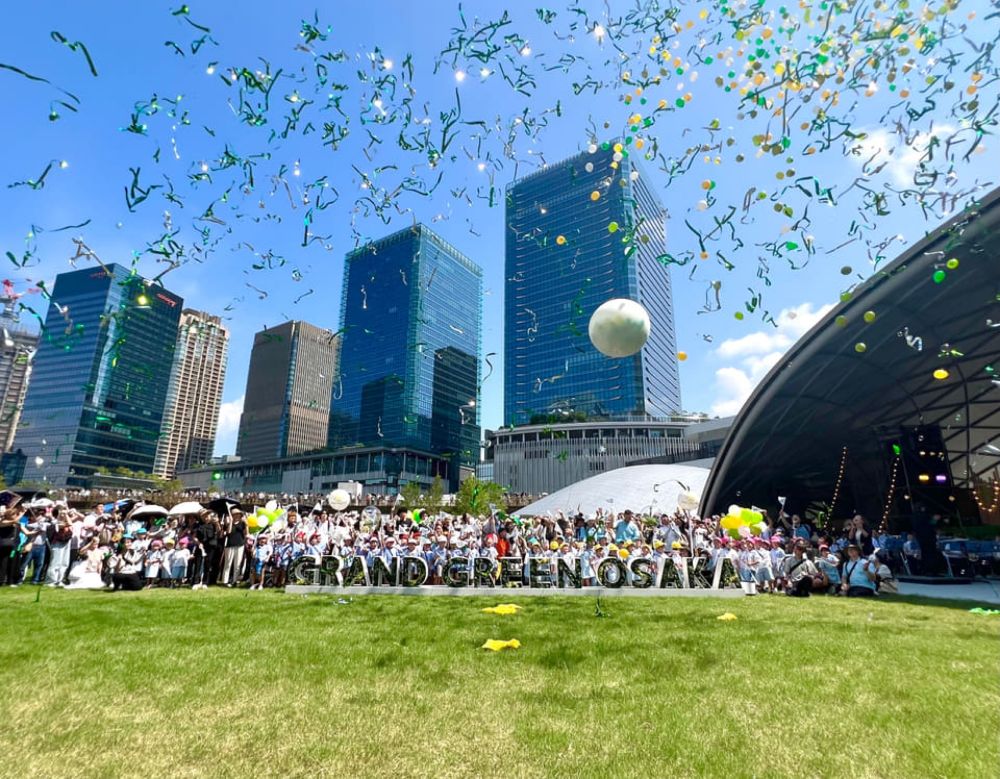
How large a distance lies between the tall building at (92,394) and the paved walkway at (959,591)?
5254 inches

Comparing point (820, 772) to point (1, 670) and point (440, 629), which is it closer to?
point (440, 629)

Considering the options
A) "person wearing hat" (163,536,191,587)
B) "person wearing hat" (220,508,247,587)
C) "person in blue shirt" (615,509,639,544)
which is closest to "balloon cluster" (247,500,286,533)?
"person wearing hat" (220,508,247,587)

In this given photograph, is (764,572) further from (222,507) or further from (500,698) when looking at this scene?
(222,507)

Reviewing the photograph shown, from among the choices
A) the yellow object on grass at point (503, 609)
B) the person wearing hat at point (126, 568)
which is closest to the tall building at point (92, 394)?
the person wearing hat at point (126, 568)

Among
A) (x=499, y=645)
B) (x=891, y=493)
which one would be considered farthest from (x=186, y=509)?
(x=891, y=493)

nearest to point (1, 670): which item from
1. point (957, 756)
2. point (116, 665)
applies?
point (116, 665)

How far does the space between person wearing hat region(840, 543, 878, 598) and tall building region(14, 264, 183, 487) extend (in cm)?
13216

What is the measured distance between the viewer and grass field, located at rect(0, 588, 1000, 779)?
4008mm

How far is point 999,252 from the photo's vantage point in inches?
778

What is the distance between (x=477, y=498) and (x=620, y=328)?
2734 inches

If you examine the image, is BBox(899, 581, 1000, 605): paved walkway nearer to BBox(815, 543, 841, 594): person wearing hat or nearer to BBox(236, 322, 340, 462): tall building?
BBox(815, 543, 841, 594): person wearing hat

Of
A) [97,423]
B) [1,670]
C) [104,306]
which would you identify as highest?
[104,306]

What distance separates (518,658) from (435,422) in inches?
6125

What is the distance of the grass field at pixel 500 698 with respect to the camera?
13.1 ft
